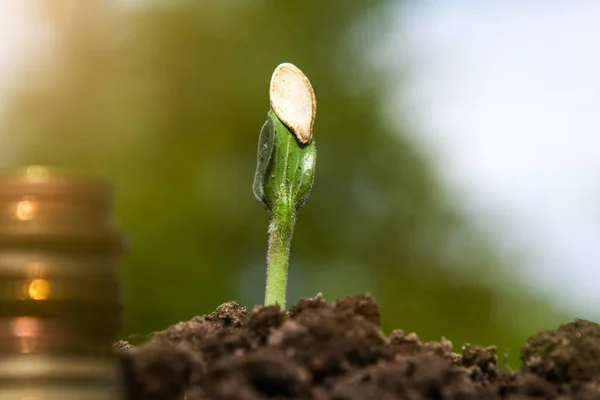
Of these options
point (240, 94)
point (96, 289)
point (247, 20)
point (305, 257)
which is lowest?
point (96, 289)

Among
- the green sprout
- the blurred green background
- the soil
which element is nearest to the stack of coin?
the soil

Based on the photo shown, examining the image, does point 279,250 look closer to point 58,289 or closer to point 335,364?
point 335,364

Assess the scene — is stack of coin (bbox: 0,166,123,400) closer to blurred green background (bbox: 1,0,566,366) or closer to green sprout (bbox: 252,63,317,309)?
green sprout (bbox: 252,63,317,309)

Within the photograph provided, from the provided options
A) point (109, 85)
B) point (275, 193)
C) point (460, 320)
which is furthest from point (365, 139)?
point (275, 193)

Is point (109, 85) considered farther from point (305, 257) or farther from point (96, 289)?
point (96, 289)

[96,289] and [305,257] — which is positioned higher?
[305,257]

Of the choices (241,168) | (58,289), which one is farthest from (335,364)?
(241,168)

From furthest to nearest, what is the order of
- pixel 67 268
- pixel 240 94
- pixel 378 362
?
1. pixel 240 94
2. pixel 378 362
3. pixel 67 268

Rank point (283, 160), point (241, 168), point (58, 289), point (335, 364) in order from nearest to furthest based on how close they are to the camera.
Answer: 1. point (58, 289)
2. point (335, 364)
3. point (283, 160)
4. point (241, 168)
